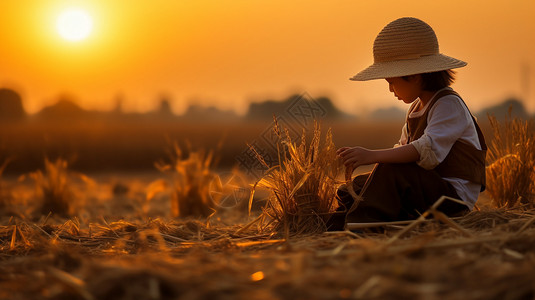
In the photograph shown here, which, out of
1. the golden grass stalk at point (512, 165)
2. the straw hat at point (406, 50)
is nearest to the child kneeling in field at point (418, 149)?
the straw hat at point (406, 50)

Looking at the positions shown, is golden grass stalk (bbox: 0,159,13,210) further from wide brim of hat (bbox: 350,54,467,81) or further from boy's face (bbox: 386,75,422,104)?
boy's face (bbox: 386,75,422,104)

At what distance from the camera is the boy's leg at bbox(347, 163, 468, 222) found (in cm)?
292

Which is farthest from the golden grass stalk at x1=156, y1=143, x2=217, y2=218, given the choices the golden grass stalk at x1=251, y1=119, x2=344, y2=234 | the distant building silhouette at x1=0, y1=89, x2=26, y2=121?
the distant building silhouette at x1=0, y1=89, x2=26, y2=121

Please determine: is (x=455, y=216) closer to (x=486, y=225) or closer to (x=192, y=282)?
(x=486, y=225)

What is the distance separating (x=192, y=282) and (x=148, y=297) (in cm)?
15

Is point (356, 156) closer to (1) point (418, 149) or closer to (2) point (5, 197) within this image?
(1) point (418, 149)

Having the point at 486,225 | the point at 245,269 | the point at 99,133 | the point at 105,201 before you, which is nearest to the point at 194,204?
the point at 105,201

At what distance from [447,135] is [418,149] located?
0.19 m

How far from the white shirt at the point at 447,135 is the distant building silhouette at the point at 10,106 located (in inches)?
1297

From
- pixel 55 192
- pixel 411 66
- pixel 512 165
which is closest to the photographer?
pixel 411 66

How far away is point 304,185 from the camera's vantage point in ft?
10.3

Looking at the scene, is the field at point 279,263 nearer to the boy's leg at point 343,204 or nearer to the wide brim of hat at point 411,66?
the boy's leg at point 343,204

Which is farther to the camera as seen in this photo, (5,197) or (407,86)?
(5,197)

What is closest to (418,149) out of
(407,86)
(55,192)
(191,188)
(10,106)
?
(407,86)
